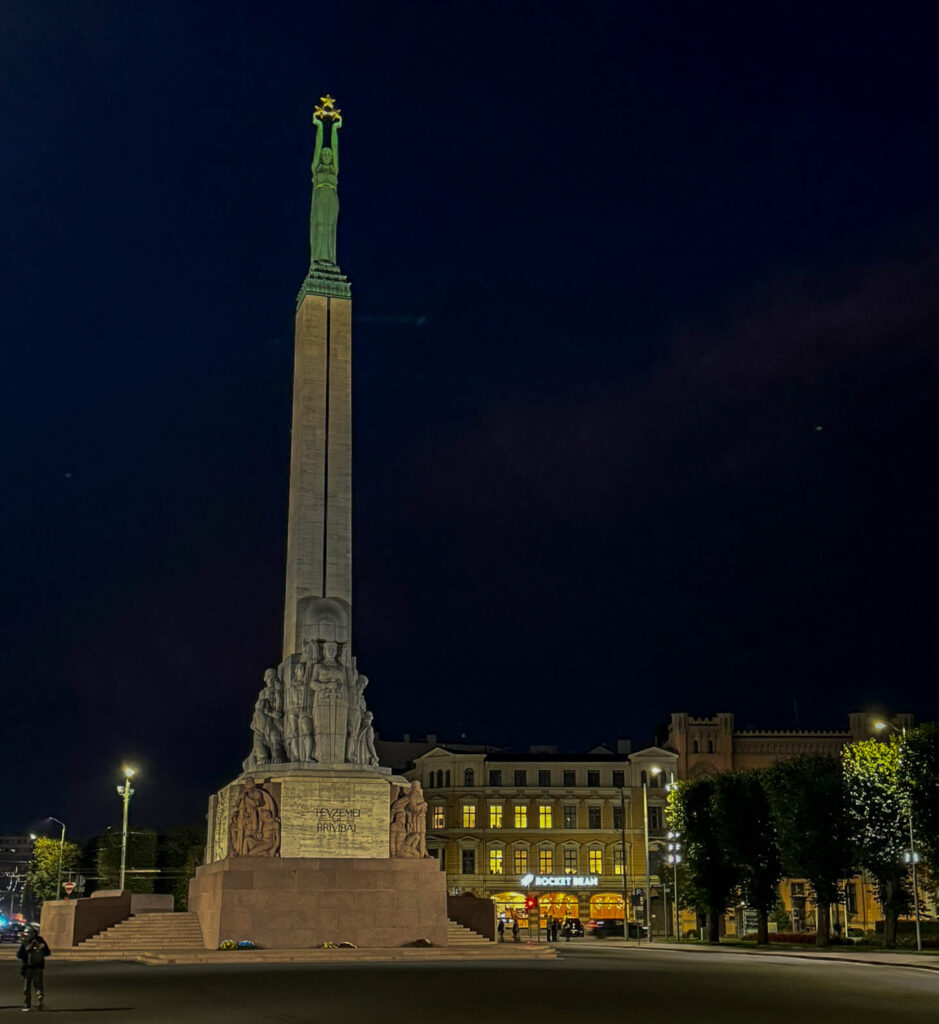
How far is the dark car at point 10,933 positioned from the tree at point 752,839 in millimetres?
34247

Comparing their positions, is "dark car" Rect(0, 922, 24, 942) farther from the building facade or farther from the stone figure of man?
the building facade

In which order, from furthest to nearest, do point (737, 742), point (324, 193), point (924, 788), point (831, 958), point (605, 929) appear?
point (737, 742) → point (605, 929) → point (324, 193) → point (924, 788) → point (831, 958)

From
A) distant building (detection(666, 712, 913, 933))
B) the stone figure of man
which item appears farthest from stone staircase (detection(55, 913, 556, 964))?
distant building (detection(666, 712, 913, 933))

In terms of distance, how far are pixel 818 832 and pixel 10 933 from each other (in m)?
40.5

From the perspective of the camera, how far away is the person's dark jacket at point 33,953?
22.1 metres

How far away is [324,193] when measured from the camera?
51625mm

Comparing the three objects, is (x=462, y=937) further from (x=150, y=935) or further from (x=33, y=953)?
(x=33, y=953)

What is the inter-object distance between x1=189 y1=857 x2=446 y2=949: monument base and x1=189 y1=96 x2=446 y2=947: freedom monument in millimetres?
44

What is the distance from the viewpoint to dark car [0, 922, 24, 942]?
59938mm

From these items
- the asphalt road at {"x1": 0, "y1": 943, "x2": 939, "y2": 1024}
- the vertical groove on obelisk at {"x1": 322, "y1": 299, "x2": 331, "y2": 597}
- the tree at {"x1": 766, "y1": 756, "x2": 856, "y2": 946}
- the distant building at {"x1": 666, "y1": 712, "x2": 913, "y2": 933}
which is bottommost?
the asphalt road at {"x1": 0, "y1": 943, "x2": 939, "y2": 1024}

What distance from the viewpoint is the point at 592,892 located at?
3829 inches

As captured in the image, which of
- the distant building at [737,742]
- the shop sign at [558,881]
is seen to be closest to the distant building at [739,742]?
the distant building at [737,742]

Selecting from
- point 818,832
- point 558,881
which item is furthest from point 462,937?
point 558,881

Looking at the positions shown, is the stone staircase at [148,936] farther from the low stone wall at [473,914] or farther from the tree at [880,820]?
the tree at [880,820]
